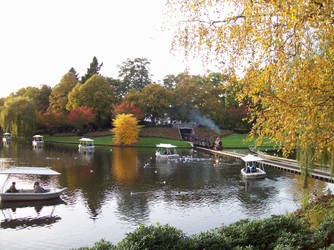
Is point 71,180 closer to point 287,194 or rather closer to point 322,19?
point 287,194

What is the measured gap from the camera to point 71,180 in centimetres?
3031

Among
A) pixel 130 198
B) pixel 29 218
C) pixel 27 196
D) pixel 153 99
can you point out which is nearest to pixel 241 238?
pixel 29 218

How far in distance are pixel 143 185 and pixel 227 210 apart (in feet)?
31.1

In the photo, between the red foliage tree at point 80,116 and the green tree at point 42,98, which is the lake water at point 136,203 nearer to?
the red foliage tree at point 80,116

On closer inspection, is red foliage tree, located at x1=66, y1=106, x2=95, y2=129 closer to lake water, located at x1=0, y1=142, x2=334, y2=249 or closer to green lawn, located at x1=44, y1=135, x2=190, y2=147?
green lawn, located at x1=44, y1=135, x2=190, y2=147

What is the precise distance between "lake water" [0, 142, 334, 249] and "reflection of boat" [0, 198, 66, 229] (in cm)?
6

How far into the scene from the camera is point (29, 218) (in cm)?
1964

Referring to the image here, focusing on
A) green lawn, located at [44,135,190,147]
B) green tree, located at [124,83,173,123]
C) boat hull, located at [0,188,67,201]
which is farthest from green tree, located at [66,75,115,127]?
boat hull, located at [0,188,67,201]

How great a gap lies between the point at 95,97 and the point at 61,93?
1436 centimetres

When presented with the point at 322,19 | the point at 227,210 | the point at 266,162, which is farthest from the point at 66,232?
Answer: the point at 266,162

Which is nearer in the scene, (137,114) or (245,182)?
(245,182)

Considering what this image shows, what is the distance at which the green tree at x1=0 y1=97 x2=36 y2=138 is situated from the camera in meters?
67.5

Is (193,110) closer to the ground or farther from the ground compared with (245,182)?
farther from the ground

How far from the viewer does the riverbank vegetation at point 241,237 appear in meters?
8.07
